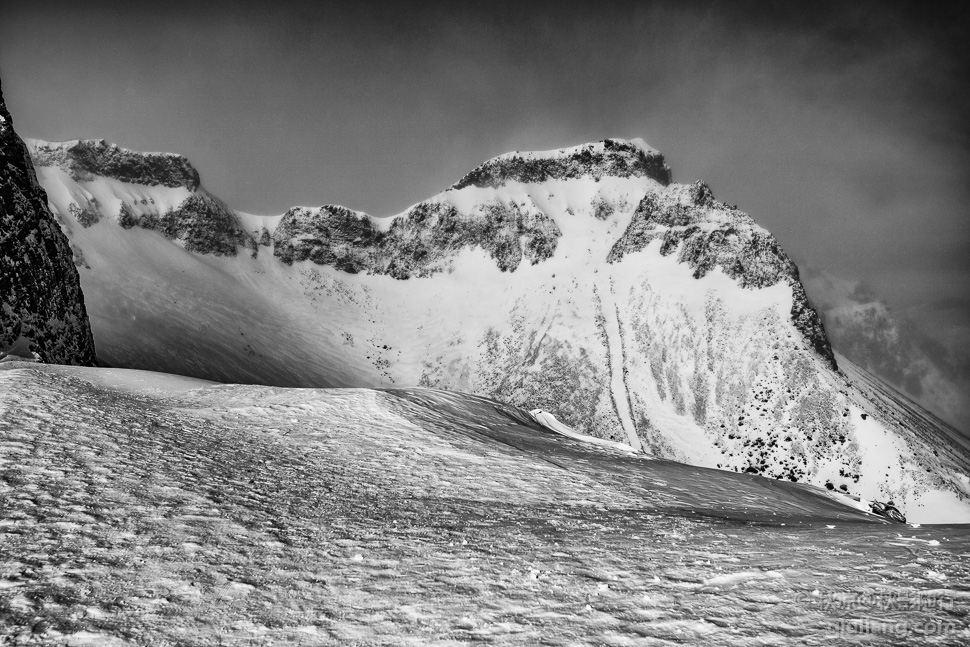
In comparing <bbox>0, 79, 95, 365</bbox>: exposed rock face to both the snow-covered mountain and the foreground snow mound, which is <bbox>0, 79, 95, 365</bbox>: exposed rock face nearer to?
the foreground snow mound

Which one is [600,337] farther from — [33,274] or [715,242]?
[33,274]

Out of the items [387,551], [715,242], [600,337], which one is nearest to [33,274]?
[387,551]

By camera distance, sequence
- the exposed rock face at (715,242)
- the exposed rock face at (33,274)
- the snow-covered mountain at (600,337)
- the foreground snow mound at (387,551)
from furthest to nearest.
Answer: the exposed rock face at (715,242)
the snow-covered mountain at (600,337)
the exposed rock face at (33,274)
the foreground snow mound at (387,551)

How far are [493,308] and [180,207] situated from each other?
118 meters

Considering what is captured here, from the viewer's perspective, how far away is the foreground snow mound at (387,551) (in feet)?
19.8

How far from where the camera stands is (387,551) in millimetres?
8758

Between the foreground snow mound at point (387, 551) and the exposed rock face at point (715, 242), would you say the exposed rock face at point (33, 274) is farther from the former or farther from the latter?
the exposed rock face at point (715, 242)

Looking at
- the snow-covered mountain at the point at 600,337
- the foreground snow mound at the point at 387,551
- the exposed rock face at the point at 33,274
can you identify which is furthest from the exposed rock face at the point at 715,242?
the exposed rock face at the point at 33,274

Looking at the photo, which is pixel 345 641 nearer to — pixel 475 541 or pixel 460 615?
pixel 460 615

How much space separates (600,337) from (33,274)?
12688cm

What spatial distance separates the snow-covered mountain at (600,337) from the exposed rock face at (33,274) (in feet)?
207

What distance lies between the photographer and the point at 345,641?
19.4ft

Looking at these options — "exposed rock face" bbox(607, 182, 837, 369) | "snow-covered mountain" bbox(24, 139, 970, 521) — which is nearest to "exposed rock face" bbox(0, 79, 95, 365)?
"snow-covered mountain" bbox(24, 139, 970, 521)

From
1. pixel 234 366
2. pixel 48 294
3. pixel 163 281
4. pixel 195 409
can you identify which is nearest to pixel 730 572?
pixel 195 409
